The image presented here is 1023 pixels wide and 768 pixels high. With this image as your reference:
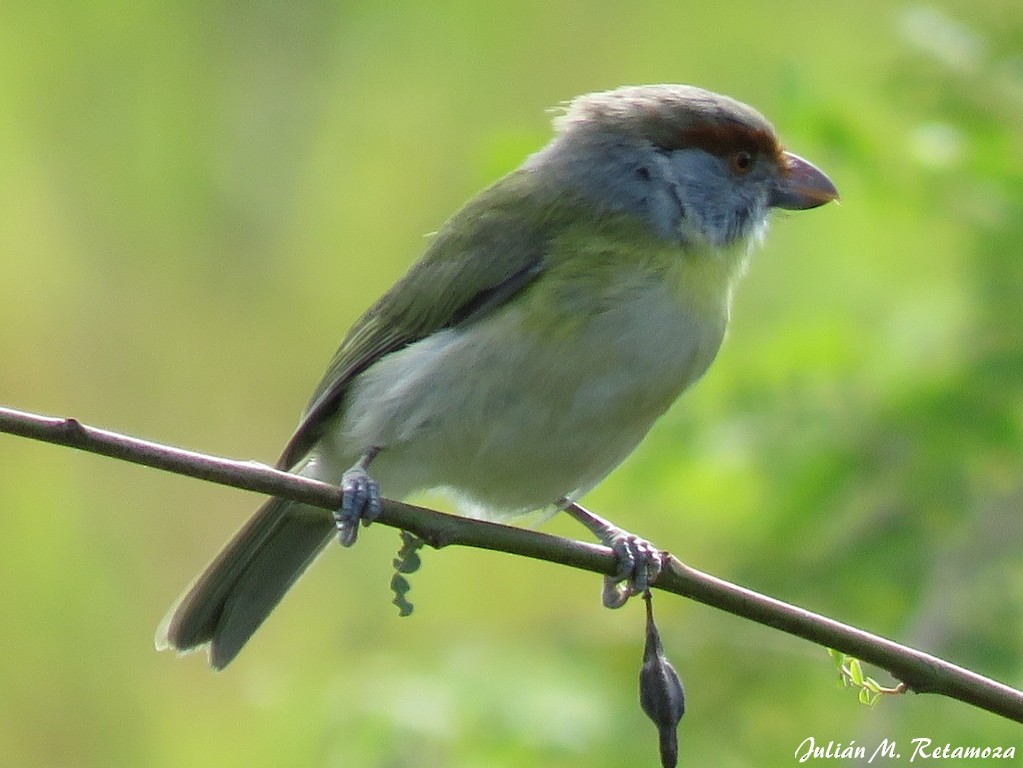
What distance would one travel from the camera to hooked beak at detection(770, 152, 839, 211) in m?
4.95

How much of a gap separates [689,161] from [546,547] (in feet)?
6.89

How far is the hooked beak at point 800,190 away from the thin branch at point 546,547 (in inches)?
81.6

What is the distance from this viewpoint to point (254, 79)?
29.6ft

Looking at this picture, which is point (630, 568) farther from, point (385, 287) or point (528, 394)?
point (385, 287)

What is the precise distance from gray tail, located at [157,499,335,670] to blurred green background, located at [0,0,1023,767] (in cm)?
42

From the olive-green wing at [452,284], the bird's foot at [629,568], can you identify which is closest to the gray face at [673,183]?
the olive-green wing at [452,284]

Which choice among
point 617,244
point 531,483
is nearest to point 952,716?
point 531,483

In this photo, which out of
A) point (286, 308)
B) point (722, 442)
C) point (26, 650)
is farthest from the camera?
point (286, 308)

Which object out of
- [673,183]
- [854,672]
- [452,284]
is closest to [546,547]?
[854,672]

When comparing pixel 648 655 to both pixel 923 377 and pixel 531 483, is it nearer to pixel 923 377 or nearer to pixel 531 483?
pixel 531 483

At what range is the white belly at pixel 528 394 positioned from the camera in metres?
4.26

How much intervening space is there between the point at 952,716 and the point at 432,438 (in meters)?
1.86

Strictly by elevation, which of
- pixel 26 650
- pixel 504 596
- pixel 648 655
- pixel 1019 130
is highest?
pixel 1019 130

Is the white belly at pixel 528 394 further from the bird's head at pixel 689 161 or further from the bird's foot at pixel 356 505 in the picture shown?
the bird's head at pixel 689 161
